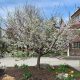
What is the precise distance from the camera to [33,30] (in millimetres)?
20391

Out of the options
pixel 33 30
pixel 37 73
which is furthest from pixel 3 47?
pixel 37 73

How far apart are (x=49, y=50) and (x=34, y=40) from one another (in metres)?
1.20

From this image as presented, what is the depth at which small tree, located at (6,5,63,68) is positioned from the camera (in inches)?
810

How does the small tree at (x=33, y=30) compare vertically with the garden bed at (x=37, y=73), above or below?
above

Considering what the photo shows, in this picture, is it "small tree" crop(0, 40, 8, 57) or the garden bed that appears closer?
the garden bed

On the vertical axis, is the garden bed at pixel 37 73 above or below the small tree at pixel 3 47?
below

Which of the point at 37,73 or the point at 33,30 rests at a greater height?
the point at 33,30

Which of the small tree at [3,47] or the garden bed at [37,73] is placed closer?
the garden bed at [37,73]

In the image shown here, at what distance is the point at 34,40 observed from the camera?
20641mm

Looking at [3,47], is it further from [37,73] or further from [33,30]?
[37,73]

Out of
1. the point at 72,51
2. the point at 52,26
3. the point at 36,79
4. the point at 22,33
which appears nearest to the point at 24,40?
the point at 22,33

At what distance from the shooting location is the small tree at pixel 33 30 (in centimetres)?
2056

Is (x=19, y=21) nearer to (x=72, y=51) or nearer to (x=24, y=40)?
(x=24, y=40)

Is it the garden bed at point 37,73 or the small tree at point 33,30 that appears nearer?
the garden bed at point 37,73
